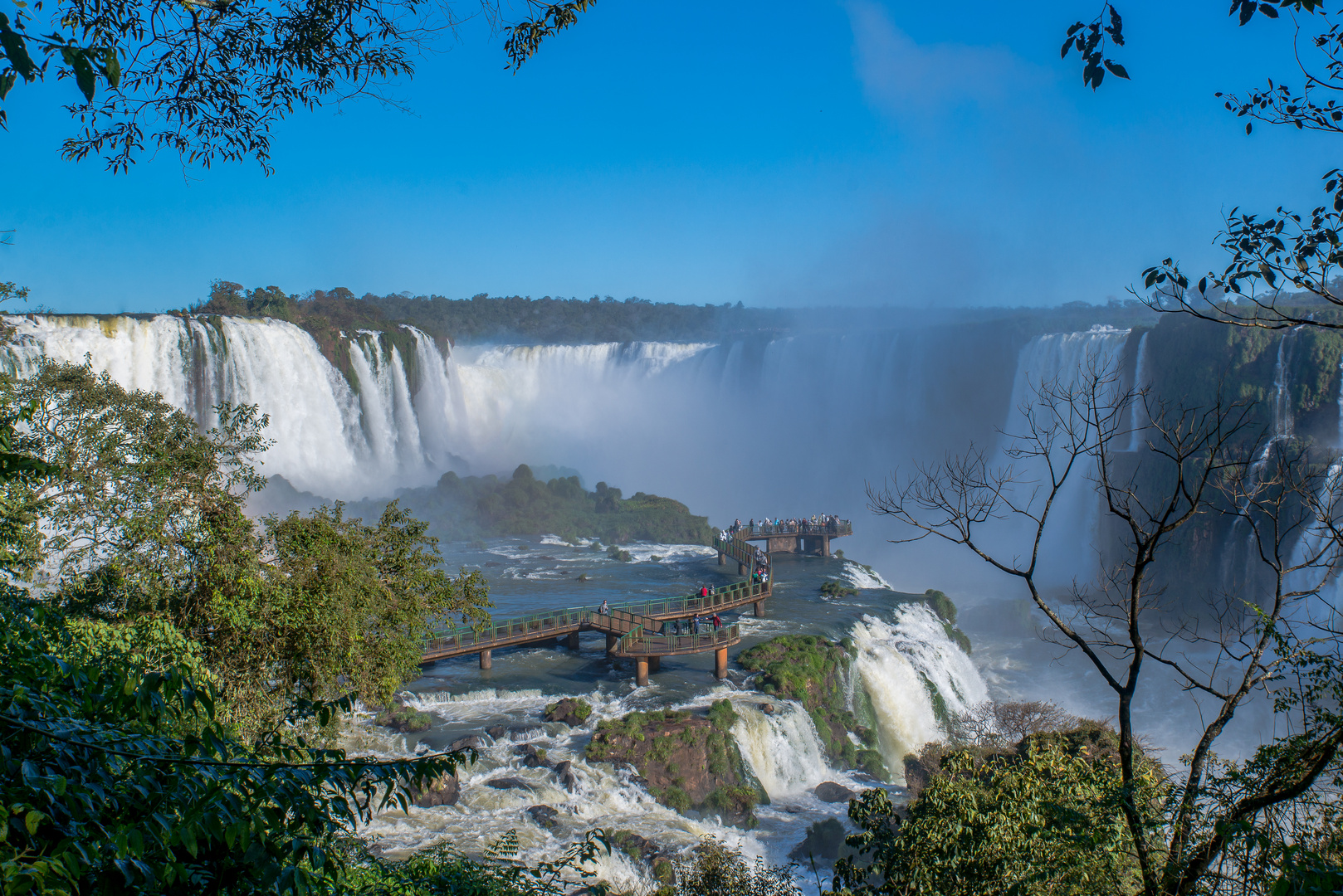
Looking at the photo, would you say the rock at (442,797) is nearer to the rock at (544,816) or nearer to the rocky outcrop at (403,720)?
the rock at (544,816)

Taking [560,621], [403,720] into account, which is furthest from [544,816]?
[560,621]

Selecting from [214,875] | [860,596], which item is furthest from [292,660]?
[860,596]

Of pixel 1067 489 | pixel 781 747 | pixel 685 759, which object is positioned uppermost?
pixel 1067 489

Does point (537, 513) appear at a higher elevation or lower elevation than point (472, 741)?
lower

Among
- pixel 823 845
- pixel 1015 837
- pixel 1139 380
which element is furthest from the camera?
pixel 1139 380

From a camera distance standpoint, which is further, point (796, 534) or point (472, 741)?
point (796, 534)

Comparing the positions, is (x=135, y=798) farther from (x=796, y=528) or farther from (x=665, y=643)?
(x=796, y=528)

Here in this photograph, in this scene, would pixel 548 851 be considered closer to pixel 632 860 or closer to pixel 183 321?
pixel 632 860
